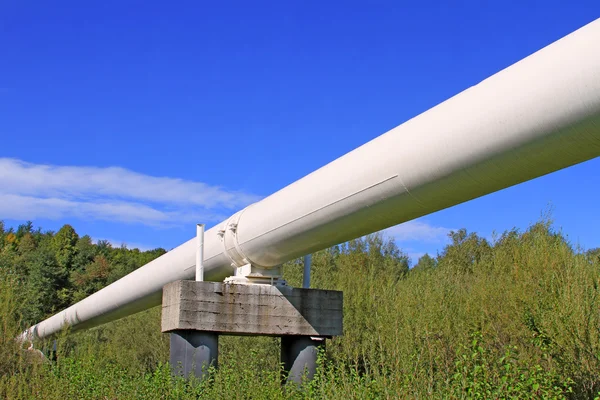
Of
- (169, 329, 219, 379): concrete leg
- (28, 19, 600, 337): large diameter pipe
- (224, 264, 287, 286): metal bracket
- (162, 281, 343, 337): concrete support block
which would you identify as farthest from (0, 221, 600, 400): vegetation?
(28, 19, 600, 337): large diameter pipe

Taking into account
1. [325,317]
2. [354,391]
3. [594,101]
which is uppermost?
[594,101]

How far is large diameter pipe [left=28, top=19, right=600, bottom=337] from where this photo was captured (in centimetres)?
393

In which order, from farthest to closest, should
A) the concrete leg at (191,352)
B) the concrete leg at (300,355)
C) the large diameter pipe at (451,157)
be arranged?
the concrete leg at (300,355) → the concrete leg at (191,352) → the large diameter pipe at (451,157)

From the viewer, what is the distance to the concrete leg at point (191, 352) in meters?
7.81

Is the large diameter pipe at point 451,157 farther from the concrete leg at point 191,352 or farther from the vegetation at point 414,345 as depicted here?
the vegetation at point 414,345

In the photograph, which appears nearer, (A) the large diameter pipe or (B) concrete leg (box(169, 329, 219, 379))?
(A) the large diameter pipe

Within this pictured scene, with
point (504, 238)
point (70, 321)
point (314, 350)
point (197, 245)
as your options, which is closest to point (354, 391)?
point (314, 350)

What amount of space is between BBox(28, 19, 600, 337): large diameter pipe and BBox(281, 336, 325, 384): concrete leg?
114 cm

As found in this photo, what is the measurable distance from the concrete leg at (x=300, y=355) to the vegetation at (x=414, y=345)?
23 centimetres

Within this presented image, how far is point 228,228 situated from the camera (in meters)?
8.14

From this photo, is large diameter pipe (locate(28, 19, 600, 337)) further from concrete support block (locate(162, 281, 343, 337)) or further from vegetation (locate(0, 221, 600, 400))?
vegetation (locate(0, 221, 600, 400))

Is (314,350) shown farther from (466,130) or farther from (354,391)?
(466,130)

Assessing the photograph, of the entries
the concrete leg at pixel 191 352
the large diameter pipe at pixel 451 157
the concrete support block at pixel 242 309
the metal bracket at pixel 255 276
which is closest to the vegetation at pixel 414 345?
the concrete leg at pixel 191 352

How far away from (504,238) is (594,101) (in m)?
19.0
